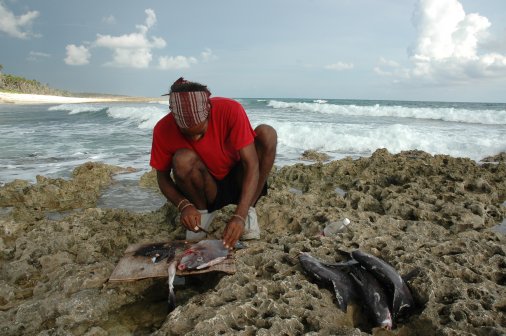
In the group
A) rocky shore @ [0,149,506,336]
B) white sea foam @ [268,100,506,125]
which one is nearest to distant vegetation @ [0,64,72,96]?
white sea foam @ [268,100,506,125]

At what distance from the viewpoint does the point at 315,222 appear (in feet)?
12.8

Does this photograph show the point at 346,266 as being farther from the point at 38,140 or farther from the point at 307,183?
the point at 38,140

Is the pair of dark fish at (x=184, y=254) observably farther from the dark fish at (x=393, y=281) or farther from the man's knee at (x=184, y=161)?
the dark fish at (x=393, y=281)

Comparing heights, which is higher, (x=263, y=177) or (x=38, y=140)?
(x=263, y=177)

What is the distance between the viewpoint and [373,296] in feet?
7.74

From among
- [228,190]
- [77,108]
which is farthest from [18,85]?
[228,190]

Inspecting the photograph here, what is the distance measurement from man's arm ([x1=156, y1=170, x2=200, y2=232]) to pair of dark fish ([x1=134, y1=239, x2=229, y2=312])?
20cm

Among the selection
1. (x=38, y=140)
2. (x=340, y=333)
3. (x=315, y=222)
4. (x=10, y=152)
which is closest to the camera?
(x=340, y=333)

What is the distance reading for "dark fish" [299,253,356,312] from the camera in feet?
7.91

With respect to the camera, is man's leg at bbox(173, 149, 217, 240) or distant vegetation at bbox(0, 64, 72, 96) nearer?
man's leg at bbox(173, 149, 217, 240)

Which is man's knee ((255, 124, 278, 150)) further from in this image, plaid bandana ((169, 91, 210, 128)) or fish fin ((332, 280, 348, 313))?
fish fin ((332, 280, 348, 313))

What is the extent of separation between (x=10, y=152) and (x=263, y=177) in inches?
361

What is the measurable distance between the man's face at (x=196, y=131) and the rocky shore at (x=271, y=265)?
1051mm

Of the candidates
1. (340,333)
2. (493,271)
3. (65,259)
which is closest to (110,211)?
(65,259)
